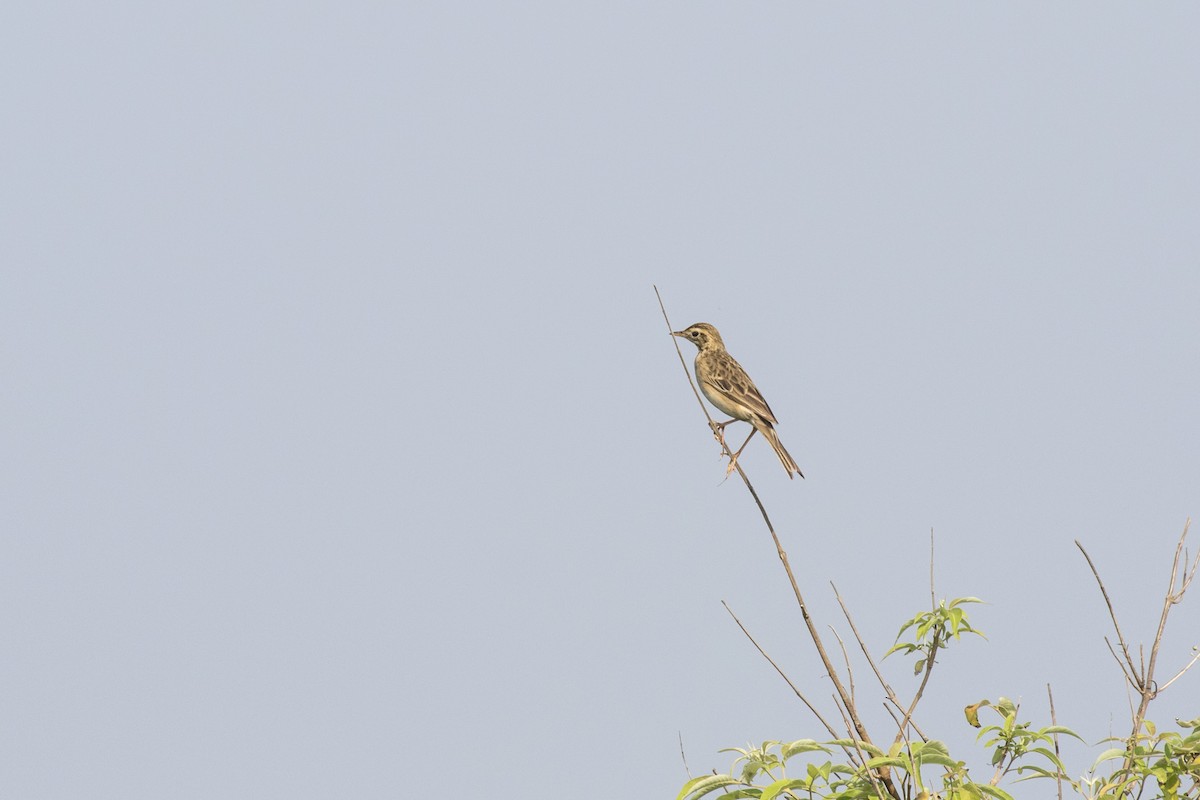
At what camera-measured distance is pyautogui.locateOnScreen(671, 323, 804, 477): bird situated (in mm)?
12516

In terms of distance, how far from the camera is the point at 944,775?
4414 mm

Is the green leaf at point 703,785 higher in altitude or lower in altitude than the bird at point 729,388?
lower

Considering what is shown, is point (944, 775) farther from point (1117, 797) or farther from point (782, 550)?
point (782, 550)

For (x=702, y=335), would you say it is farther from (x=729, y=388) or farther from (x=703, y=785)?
(x=703, y=785)

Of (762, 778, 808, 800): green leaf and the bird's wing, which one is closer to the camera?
(762, 778, 808, 800): green leaf

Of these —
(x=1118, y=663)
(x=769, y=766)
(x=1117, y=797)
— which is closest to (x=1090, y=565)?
(x=1118, y=663)

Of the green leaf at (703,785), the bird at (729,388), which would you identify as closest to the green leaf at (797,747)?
the green leaf at (703,785)

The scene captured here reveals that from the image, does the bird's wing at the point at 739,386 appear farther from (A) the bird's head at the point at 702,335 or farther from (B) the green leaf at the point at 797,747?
(B) the green leaf at the point at 797,747

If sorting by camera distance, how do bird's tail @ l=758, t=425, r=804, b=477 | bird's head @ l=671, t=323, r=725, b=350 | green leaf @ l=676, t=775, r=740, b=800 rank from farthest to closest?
bird's head @ l=671, t=323, r=725, b=350, bird's tail @ l=758, t=425, r=804, b=477, green leaf @ l=676, t=775, r=740, b=800

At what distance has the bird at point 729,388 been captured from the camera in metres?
12.5

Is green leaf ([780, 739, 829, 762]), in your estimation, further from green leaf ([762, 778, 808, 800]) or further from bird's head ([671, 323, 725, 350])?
bird's head ([671, 323, 725, 350])

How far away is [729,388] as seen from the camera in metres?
13.5

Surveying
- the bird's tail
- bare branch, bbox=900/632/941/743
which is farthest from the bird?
bare branch, bbox=900/632/941/743

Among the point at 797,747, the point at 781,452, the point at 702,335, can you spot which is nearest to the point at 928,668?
the point at 797,747
